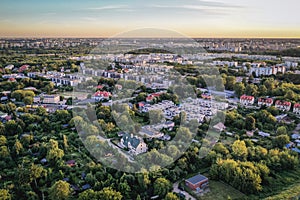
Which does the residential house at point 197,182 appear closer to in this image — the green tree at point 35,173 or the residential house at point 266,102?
the green tree at point 35,173

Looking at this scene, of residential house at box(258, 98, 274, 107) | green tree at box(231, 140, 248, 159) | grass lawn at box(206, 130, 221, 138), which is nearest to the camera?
green tree at box(231, 140, 248, 159)

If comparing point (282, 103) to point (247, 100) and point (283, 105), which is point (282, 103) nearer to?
point (283, 105)

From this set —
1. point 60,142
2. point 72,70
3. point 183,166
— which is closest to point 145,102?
point 60,142

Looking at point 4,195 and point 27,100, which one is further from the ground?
point 27,100

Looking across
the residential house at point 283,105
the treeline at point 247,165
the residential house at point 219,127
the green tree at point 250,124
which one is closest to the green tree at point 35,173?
the treeline at point 247,165

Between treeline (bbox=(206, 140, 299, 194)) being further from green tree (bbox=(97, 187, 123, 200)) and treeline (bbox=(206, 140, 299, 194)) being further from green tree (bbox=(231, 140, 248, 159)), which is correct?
green tree (bbox=(97, 187, 123, 200))

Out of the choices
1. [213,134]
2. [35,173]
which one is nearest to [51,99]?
[35,173]

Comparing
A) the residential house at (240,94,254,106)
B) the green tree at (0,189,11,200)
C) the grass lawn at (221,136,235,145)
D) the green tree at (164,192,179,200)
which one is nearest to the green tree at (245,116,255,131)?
the grass lawn at (221,136,235,145)

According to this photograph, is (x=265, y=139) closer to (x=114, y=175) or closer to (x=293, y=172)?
Answer: (x=293, y=172)
